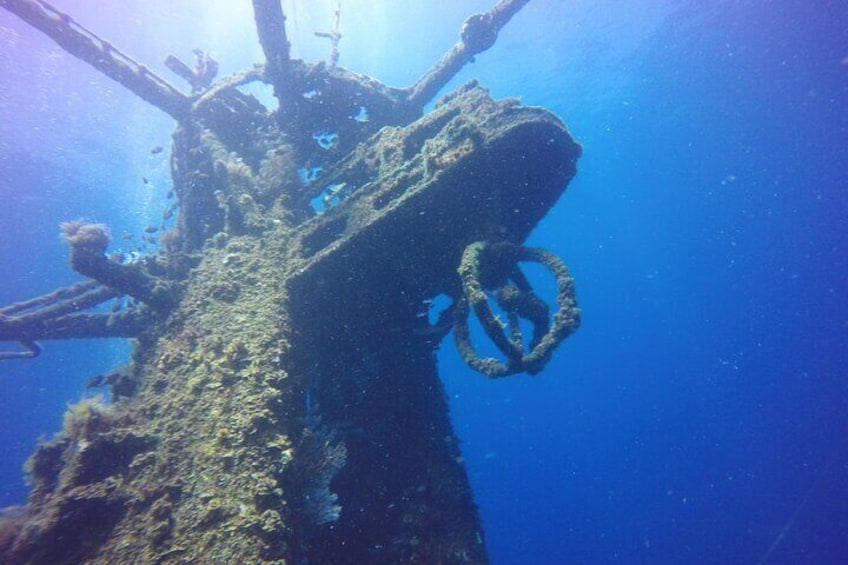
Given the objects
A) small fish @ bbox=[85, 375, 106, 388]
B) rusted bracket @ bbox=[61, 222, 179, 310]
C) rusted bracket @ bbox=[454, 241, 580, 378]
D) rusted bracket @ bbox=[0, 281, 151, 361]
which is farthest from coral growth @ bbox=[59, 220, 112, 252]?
rusted bracket @ bbox=[454, 241, 580, 378]

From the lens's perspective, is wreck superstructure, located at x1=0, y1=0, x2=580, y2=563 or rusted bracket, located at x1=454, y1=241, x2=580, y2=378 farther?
rusted bracket, located at x1=454, y1=241, x2=580, y2=378

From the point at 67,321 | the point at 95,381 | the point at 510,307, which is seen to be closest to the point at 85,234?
the point at 95,381

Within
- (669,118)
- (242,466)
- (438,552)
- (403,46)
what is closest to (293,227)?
(242,466)

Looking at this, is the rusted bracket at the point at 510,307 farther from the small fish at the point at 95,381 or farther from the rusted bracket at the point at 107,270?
the small fish at the point at 95,381

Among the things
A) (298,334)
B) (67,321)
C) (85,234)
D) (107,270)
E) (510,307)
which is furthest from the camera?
(67,321)

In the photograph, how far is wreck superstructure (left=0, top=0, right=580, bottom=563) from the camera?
11.4 feet

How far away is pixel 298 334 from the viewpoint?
536 centimetres

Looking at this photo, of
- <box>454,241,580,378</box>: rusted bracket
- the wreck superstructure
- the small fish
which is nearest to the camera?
the wreck superstructure

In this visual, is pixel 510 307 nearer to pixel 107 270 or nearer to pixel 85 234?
pixel 107 270

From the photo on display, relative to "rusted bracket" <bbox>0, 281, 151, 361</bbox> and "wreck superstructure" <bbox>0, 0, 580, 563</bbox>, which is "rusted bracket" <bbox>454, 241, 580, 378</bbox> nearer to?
"wreck superstructure" <bbox>0, 0, 580, 563</bbox>

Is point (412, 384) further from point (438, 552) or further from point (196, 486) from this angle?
point (196, 486)

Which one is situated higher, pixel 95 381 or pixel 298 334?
pixel 95 381

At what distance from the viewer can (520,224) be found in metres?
6.25

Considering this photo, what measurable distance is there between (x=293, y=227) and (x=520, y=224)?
3.57 m
